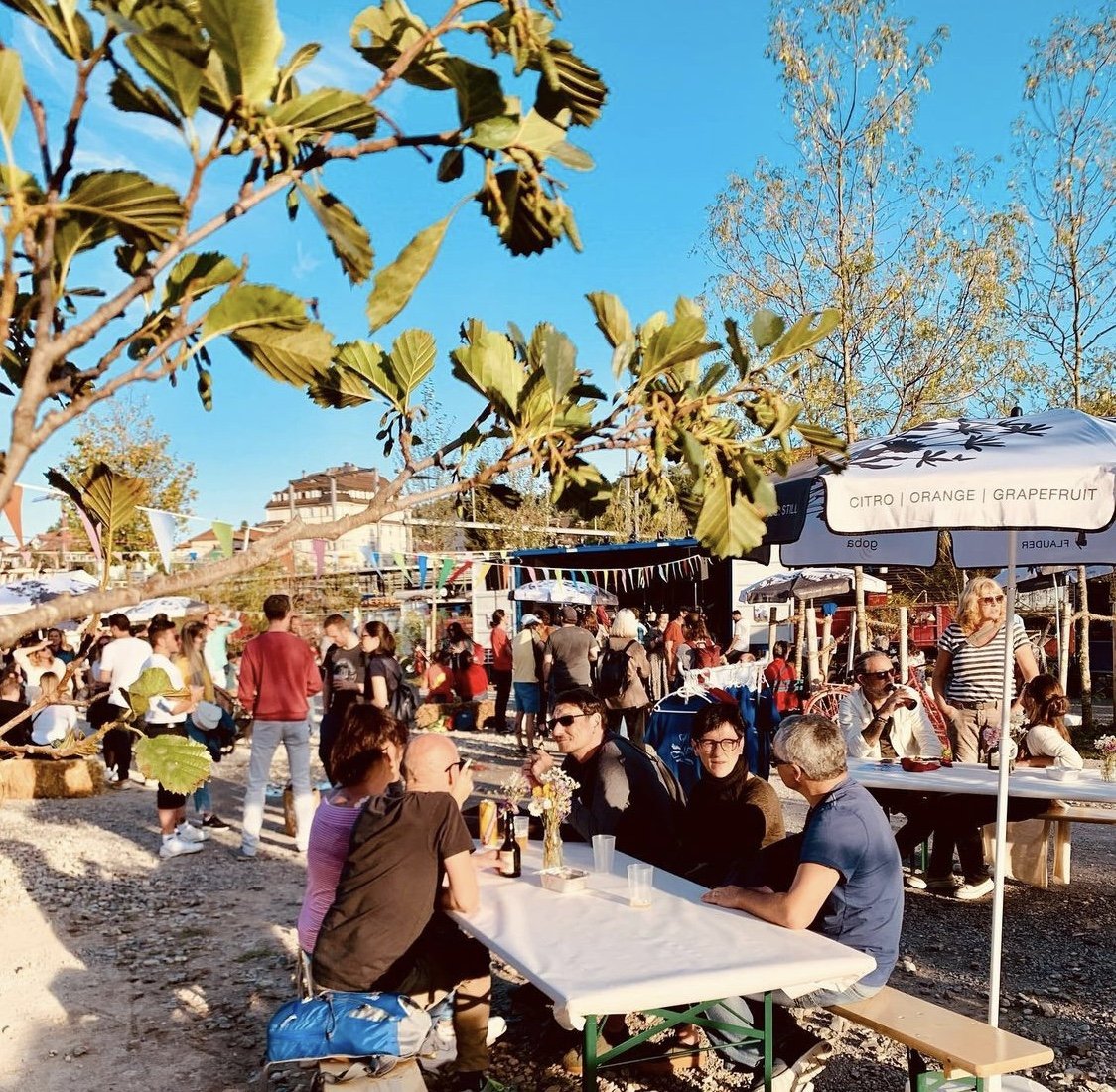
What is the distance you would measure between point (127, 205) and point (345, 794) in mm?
2915

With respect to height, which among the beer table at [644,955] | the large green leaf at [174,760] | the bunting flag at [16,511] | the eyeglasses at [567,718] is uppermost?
the bunting flag at [16,511]

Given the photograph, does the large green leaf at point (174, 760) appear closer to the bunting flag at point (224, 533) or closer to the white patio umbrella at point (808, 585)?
the bunting flag at point (224, 533)

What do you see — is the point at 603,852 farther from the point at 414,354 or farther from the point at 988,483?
the point at 414,354

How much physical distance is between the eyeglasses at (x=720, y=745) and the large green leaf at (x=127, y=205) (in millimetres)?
3285

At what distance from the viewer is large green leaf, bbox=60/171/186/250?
0.83m

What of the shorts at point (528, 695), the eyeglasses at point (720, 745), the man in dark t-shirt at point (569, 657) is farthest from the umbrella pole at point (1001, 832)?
the shorts at point (528, 695)

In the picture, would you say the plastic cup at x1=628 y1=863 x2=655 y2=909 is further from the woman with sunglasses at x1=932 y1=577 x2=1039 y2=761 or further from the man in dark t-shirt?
the man in dark t-shirt

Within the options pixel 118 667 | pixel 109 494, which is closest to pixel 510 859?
pixel 109 494

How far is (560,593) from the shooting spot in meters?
16.8

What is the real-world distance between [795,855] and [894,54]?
11.4 metres

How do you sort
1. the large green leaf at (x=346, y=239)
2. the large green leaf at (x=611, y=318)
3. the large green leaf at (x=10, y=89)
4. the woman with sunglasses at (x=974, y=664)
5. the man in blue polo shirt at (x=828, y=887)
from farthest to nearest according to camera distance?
1. the woman with sunglasses at (x=974, y=664)
2. the man in blue polo shirt at (x=828, y=887)
3. the large green leaf at (x=611, y=318)
4. the large green leaf at (x=346, y=239)
5. the large green leaf at (x=10, y=89)

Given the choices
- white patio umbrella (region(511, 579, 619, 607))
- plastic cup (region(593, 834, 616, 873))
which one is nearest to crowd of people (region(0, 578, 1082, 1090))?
plastic cup (region(593, 834, 616, 873))

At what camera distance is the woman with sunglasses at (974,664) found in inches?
225

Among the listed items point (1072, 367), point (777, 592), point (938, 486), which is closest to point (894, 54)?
point (1072, 367)
